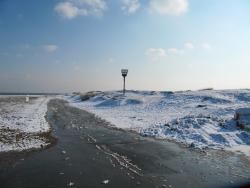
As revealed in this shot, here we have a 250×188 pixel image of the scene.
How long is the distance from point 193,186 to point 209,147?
6.04m

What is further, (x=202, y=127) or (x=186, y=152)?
(x=202, y=127)

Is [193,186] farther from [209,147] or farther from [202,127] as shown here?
[202,127]

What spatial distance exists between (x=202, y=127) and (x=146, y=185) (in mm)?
10189

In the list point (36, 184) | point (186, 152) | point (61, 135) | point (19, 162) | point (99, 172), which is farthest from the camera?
point (61, 135)

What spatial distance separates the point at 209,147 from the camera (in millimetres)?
13523

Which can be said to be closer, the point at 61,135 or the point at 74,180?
the point at 74,180

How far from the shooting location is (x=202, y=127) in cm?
1711

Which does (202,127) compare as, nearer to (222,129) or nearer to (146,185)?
(222,129)

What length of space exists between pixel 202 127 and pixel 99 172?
10.0m

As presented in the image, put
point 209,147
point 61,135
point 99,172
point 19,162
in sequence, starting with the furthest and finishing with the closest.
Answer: point 61,135 < point 209,147 < point 19,162 < point 99,172

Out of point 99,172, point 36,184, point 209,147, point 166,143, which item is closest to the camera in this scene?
point 36,184

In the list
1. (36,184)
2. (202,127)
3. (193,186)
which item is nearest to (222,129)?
(202,127)

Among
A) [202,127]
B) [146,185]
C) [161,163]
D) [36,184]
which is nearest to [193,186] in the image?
[146,185]

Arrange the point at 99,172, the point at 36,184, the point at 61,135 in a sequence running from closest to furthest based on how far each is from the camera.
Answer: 1. the point at 36,184
2. the point at 99,172
3. the point at 61,135
